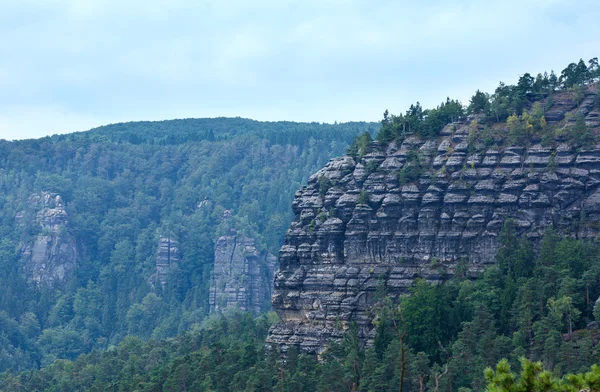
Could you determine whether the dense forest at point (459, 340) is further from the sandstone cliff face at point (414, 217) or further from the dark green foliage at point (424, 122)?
the dark green foliage at point (424, 122)

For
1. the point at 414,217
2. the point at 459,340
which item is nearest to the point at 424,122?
the point at 414,217

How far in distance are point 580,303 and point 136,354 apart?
250 ft

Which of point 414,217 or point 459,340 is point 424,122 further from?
point 459,340

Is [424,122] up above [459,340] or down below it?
above

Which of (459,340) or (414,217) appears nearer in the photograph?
(459,340)

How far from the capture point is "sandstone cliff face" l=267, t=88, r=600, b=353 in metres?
130

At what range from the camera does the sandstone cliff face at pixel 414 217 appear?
427ft

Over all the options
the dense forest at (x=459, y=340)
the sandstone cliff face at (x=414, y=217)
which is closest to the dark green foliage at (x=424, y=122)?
the sandstone cliff face at (x=414, y=217)

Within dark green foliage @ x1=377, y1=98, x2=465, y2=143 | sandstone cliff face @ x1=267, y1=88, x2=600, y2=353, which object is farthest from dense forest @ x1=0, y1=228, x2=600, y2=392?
dark green foliage @ x1=377, y1=98, x2=465, y2=143

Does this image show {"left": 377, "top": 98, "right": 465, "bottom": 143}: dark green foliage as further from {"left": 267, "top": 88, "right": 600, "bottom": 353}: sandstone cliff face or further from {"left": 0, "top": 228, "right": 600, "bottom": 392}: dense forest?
{"left": 0, "top": 228, "right": 600, "bottom": 392}: dense forest

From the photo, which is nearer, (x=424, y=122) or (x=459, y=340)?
(x=459, y=340)

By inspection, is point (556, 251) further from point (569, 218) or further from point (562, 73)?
point (562, 73)

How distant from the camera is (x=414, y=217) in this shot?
443 ft

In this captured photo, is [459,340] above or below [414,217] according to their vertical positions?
below
